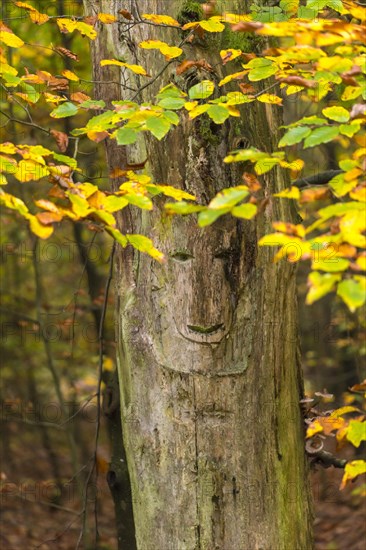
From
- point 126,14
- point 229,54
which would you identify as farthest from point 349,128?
point 126,14

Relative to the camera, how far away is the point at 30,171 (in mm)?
2479

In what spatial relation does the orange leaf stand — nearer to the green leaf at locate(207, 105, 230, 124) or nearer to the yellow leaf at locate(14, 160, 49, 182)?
the yellow leaf at locate(14, 160, 49, 182)

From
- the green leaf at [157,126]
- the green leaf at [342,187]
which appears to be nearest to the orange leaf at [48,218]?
the green leaf at [157,126]

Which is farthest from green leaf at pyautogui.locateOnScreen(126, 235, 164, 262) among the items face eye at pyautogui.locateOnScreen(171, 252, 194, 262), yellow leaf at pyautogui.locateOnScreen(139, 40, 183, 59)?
yellow leaf at pyautogui.locateOnScreen(139, 40, 183, 59)

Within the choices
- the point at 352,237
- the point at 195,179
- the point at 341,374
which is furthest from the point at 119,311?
the point at 341,374

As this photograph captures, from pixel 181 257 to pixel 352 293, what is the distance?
1.25m

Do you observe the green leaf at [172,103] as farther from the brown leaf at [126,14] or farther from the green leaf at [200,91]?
the brown leaf at [126,14]

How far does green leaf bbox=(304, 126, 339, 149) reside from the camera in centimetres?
216

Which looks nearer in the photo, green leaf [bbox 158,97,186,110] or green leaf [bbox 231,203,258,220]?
green leaf [bbox 231,203,258,220]

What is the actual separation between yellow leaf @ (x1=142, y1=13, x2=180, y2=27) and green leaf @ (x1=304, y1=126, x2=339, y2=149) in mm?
885

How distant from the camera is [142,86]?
2961mm

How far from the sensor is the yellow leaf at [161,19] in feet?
8.86

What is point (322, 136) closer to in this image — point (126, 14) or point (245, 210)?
point (245, 210)

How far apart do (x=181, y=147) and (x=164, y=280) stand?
1.77 feet
